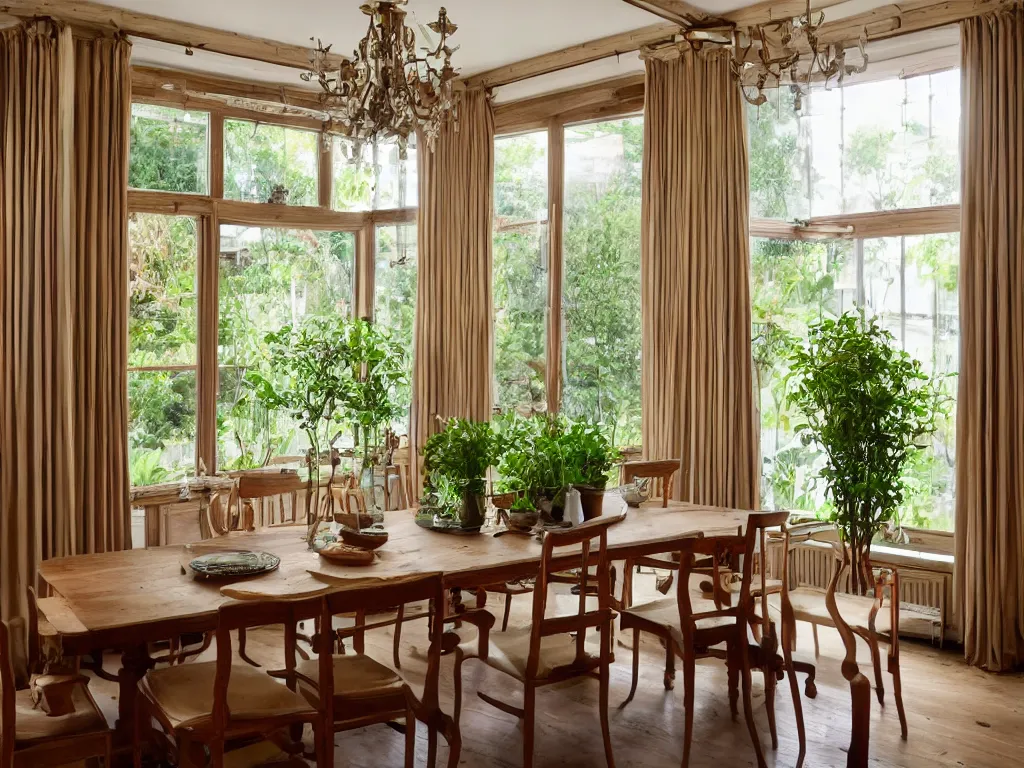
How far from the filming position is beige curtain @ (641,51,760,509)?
17.7ft

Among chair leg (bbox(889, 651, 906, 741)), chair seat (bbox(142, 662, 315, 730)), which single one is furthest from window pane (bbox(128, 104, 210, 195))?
chair leg (bbox(889, 651, 906, 741))

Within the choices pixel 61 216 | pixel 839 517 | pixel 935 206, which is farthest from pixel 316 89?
pixel 839 517

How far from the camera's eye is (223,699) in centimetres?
262

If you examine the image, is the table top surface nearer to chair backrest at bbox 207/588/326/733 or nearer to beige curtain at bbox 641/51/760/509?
chair backrest at bbox 207/588/326/733

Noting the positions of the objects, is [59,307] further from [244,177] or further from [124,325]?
[244,177]

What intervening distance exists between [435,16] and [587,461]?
2688 mm

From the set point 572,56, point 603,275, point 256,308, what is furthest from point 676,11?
point 256,308

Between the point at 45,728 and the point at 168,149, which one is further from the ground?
the point at 168,149

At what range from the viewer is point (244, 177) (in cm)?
609

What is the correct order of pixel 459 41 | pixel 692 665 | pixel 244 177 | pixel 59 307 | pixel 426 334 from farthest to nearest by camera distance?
pixel 426 334, pixel 244 177, pixel 459 41, pixel 59 307, pixel 692 665

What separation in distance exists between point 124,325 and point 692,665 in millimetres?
3481

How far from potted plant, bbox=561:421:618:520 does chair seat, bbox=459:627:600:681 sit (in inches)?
24.0

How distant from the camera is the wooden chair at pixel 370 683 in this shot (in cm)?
276

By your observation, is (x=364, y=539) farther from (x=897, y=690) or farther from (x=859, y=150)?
(x=859, y=150)
